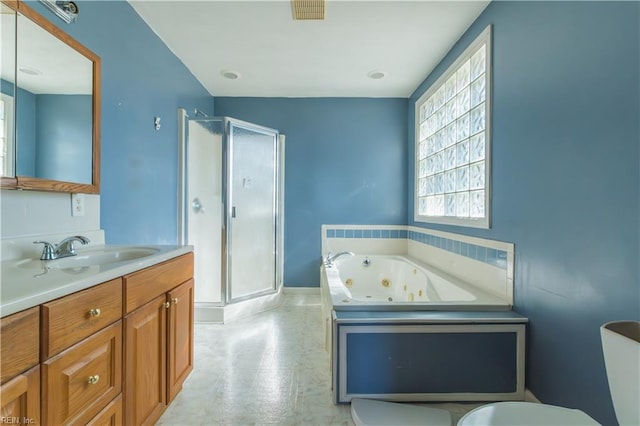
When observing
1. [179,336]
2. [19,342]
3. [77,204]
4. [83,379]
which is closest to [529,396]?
[179,336]

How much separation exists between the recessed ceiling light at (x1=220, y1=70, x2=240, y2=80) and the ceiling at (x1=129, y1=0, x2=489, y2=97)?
3 cm

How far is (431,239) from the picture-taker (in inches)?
110

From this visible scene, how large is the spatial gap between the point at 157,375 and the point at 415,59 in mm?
2921

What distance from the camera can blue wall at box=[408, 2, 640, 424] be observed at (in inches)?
41.3

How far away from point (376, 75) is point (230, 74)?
1.45 meters

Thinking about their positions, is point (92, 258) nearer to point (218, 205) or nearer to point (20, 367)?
point (20, 367)

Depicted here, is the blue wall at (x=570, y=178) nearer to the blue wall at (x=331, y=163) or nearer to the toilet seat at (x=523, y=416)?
the toilet seat at (x=523, y=416)

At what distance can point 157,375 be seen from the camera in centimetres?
132

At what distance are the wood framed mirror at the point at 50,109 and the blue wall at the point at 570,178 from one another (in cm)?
228

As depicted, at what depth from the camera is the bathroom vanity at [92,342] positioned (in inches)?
27.1

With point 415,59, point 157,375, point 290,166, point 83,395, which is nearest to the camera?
point 83,395

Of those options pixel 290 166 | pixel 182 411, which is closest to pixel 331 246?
pixel 290 166

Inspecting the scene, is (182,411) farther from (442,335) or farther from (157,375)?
(442,335)

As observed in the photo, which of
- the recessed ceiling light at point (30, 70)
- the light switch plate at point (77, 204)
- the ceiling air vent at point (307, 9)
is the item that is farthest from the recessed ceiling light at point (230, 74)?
the light switch plate at point (77, 204)
